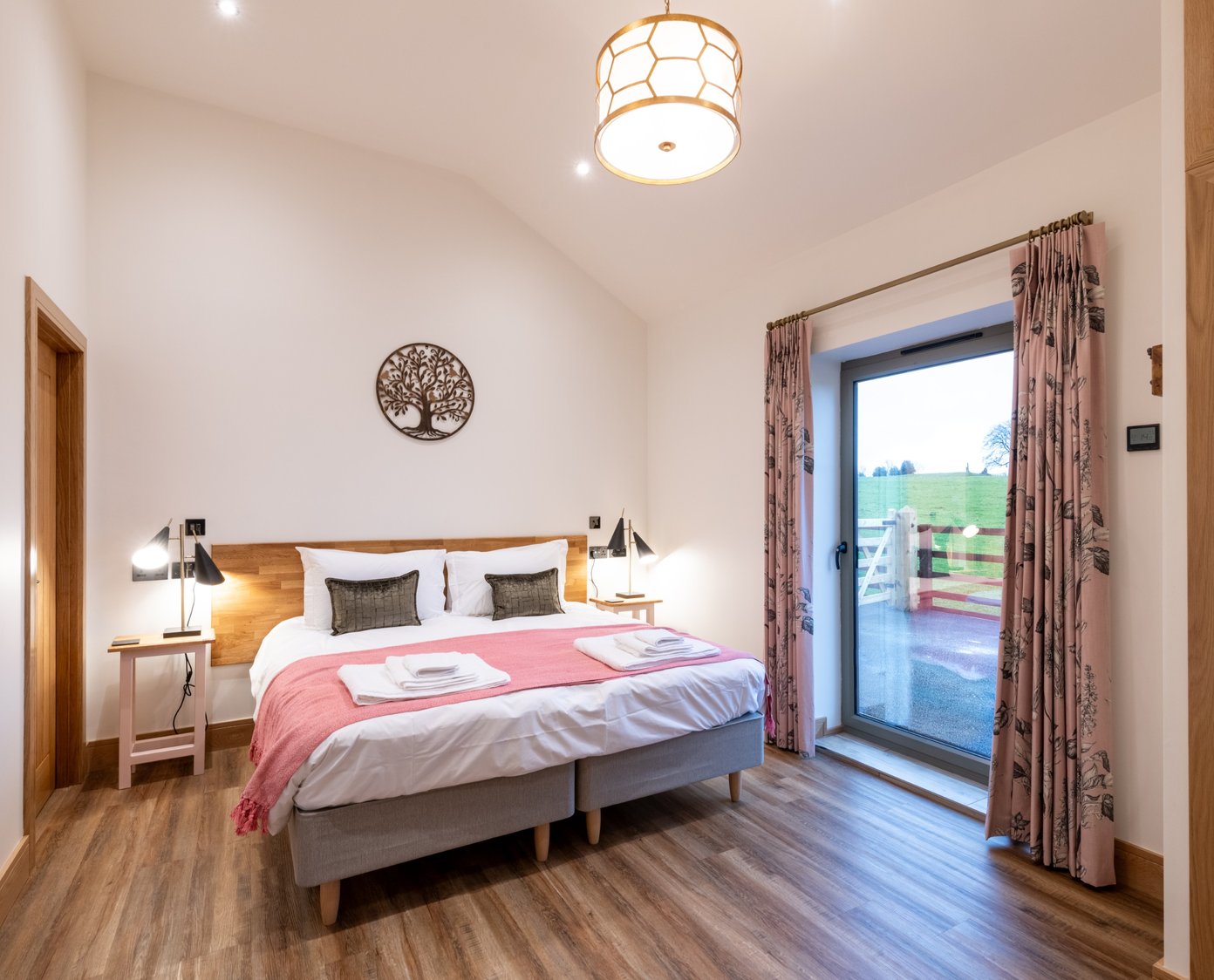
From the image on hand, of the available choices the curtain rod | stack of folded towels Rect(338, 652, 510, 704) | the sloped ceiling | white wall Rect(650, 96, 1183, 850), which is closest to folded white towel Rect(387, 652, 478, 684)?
stack of folded towels Rect(338, 652, 510, 704)

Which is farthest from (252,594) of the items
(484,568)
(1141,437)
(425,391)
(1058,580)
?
(1141,437)

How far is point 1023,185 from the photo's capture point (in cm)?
268

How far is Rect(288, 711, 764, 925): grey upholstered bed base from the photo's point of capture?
2037 millimetres

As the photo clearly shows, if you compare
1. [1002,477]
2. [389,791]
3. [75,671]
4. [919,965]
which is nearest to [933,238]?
[1002,477]

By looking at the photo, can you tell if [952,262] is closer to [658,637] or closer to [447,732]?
[658,637]

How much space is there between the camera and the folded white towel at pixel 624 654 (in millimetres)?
2744

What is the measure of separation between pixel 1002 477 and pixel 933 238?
1.15 meters

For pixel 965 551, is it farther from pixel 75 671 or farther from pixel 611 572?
pixel 75 671

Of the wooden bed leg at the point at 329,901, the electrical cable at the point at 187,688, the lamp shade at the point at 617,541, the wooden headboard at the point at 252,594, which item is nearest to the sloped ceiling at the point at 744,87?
the lamp shade at the point at 617,541

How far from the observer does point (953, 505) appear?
326 centimetres

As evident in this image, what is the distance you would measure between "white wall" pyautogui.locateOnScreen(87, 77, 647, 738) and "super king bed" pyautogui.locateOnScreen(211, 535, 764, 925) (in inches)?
15.1

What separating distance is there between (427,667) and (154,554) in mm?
1857

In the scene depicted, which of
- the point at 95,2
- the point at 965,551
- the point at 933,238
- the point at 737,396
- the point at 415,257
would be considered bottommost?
the point at 965,551

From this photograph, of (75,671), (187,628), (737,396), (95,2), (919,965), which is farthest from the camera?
(737,396)
